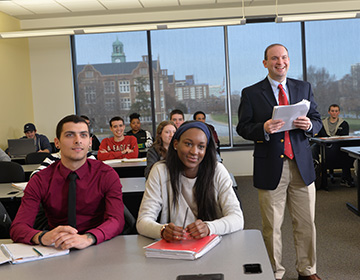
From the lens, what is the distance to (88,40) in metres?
8.80

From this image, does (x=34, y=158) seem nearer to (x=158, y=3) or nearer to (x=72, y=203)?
(x=72, y=203)

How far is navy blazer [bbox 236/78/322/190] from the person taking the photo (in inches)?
114

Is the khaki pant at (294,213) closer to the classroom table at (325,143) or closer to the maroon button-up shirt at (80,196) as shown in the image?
the maroon button-up shirt at (80,196)

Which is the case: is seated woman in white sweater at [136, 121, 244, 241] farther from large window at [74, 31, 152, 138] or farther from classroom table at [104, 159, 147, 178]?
large window at [74, 31, 152, 138]

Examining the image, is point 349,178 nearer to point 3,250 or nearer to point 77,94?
point 77,94

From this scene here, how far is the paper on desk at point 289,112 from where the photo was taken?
2672 mm

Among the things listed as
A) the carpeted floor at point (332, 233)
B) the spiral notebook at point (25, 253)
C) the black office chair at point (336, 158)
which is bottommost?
the carpeted floor at point (332, 233)

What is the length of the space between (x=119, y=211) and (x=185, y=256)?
2.16 feet

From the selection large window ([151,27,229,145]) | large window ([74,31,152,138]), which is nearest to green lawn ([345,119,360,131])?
large window ([151,27,229,145])

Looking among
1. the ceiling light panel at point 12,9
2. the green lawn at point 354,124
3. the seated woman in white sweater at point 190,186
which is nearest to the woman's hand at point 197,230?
the seated woman in white sweater at point 190,186

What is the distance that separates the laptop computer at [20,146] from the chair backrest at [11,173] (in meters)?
3.22

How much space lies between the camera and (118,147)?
5.80m

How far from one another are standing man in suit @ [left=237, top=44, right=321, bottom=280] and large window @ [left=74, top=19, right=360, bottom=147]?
19.1ft

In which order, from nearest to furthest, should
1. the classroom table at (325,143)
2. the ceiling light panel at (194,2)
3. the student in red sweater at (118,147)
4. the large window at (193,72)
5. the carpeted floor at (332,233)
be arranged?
the carpeted floor at (332,233) < the student in red sweater at (118,147) < the classroom table at (325,143) < the ceiling light panel at (194,2) < the large window at (193,72)
